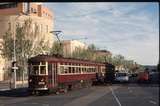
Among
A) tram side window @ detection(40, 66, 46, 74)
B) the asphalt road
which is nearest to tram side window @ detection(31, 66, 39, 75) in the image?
tram side window @ detection(40, 66, 46, 74)

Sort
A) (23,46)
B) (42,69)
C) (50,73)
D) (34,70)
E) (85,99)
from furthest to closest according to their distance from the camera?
(23,46), (34,70), (42,69), (50,73), (85,99)

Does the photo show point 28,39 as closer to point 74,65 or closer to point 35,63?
point 74,65

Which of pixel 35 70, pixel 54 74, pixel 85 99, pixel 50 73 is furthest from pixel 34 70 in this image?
pixel 85 99

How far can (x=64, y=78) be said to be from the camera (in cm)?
4047

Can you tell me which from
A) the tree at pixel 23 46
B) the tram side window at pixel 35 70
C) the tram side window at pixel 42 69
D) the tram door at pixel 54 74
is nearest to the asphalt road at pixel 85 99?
the tram door at pixel 54 74

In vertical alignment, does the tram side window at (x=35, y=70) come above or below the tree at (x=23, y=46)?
below

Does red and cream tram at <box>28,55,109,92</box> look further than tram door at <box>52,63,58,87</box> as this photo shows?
No

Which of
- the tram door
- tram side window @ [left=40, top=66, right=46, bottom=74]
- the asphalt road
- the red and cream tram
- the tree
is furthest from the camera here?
the tree

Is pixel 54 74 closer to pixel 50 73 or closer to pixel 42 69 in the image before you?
pixel 50 73

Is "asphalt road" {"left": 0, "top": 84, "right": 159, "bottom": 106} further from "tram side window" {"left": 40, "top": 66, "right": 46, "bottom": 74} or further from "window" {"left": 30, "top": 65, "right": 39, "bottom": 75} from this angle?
"window" {"left": 30, "top": 65, "right": 39, "bottom": 75}

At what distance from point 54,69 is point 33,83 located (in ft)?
6.64

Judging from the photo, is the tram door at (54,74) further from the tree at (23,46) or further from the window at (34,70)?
the tree at (23,46)

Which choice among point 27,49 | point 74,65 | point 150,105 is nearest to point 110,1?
point 150,105

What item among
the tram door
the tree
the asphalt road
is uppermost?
the tree
